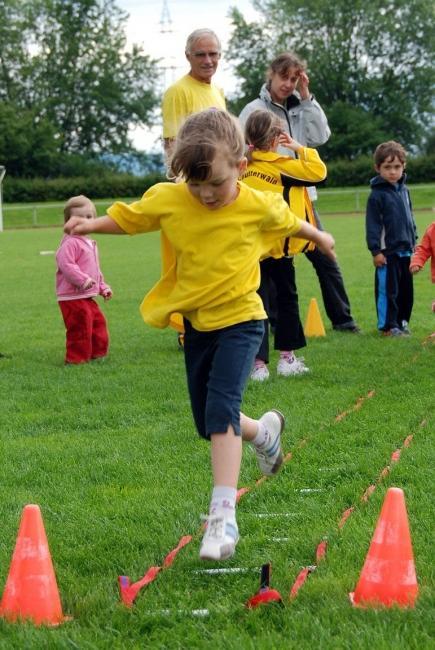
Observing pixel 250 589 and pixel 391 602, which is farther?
pixel 250 589

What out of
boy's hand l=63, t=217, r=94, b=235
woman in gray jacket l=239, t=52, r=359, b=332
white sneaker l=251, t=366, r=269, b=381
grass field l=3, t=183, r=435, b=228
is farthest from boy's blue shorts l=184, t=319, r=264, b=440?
grass field l=3, t=183, r=435, b=228

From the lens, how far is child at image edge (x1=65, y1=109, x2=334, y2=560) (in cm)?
443

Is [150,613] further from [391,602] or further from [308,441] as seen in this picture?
[308,441]

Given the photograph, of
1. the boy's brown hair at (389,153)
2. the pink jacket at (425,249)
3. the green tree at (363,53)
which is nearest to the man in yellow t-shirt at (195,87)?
the boy's brown hair at (389,153)

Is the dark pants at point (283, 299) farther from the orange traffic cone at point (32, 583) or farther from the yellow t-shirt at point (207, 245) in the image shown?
the orange traffic cone at point (32, 583)

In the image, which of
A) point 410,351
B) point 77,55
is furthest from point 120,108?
point 410,351

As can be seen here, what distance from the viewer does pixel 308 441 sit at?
6.03 meters

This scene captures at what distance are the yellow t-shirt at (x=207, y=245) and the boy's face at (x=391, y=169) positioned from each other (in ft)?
18.8

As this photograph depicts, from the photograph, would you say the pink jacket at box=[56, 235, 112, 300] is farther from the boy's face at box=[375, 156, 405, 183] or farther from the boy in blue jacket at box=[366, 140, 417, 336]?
the boy's face at box=[375, 156, 405, 183]

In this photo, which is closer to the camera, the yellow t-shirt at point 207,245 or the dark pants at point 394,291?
the yellow t-shirt at point 207,245

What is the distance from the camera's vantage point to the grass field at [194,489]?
3.46 meters

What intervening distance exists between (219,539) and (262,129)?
4352 mm

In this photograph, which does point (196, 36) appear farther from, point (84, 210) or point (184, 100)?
point (84, 210)

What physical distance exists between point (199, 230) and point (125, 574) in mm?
1502
